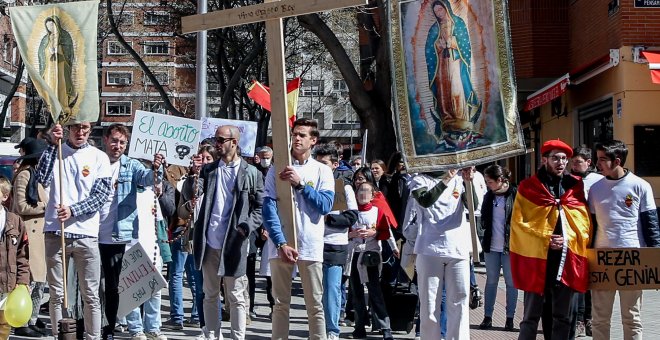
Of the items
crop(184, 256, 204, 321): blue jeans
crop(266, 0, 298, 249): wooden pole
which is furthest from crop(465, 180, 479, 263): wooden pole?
crop(184, 256, 204, 321): blue jeans

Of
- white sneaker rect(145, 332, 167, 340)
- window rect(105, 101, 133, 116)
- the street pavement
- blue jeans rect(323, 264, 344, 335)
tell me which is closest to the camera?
blue jeans rect(323, 264, 344, 335)

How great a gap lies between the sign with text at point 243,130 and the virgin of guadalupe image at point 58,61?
4.36 metres

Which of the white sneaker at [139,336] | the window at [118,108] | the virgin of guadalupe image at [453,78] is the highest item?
the window at [118,108]

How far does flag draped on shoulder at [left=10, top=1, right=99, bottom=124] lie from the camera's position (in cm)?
820

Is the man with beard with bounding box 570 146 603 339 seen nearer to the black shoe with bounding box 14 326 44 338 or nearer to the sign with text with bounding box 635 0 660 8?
the black shoe with bounding box 14 326 44 338

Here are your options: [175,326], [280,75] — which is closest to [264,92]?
[175,326]

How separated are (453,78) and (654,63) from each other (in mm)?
9928

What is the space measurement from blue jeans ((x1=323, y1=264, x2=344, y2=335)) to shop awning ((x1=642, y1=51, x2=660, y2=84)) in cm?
861

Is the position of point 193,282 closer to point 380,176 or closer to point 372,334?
point 372,334

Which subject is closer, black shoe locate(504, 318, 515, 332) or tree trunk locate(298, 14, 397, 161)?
black shoe locate(504, 318, 515, 332)

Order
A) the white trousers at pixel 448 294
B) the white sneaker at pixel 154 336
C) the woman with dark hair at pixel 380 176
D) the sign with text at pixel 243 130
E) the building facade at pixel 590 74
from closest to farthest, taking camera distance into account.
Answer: the white trousers at pixel 448 294 < the white sneaker at pixel 154 336 < the woman with dark hair at pixel 380 176 < the sign with text at pixel 243 130 < the building facade at pixel 590 74

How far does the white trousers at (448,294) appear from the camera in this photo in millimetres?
7832

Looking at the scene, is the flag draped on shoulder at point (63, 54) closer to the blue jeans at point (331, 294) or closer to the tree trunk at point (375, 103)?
the blue jeans at point (331, 294)

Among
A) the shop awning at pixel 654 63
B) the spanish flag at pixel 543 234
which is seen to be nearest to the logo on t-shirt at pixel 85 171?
the spanish flag at pixel 543 234
